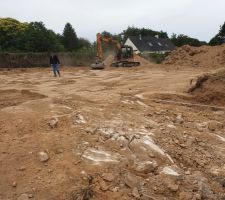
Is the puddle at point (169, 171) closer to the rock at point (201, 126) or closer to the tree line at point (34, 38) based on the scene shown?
the rock at point (201, 126)

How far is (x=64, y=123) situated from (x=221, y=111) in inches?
173

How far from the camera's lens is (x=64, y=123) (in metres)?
7.98

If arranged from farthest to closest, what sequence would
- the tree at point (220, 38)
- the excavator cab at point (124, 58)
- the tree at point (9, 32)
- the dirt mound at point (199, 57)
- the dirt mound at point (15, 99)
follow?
the tree at point (9, 32) → the tree at point (220, 38) → the excavator cab at point (124, 58) → the dirt mound at point (199, 57) → the dirt mound at point (15, 99)

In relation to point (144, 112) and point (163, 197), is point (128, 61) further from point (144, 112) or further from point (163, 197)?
point (163, 197)

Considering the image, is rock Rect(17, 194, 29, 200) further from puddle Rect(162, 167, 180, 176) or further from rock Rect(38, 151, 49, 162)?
puddle Rect(162, 167, 180, 176)

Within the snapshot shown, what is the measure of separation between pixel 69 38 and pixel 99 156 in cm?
4472

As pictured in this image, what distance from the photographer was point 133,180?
20.6 ft

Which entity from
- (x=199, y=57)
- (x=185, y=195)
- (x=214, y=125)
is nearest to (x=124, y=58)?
(x=199, y=57)

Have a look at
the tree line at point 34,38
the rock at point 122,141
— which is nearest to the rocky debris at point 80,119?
the rock at point 122,141

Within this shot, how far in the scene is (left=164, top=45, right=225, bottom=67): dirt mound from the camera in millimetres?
25794

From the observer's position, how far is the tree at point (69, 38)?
165 feet

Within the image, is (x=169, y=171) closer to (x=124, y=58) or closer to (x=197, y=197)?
(x=197, y=197)

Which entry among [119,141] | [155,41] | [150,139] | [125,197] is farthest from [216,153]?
[155,41]

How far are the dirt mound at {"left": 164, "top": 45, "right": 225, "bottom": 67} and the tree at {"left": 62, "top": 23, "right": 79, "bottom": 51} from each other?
861 inches
